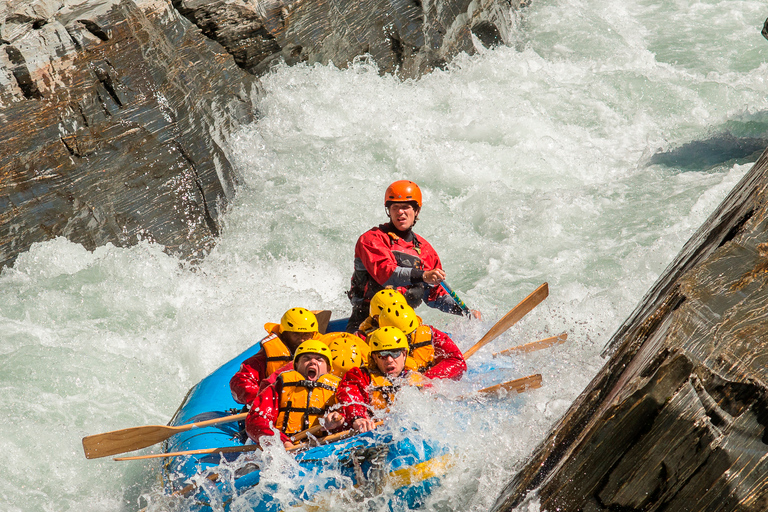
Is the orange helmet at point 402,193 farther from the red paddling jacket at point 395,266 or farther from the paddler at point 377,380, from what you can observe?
the paddler at point 377,380

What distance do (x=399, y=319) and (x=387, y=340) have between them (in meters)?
0.30

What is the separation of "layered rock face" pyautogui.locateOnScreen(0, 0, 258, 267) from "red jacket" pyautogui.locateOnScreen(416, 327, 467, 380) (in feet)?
11.9

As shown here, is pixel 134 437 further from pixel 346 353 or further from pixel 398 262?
pixel 398 262

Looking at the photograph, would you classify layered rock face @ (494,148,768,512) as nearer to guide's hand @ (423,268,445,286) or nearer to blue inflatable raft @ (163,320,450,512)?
blue inflatable raft @ (163,320,450,512)

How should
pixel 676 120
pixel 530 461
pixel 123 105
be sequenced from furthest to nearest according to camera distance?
pixel 676 120 → pixel 123 105 → pixel 530 461

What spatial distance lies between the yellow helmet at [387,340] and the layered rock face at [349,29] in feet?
15.9

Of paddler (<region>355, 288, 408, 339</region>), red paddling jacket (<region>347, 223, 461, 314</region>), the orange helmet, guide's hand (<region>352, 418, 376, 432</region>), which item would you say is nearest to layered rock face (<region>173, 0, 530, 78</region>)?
the orange helmet

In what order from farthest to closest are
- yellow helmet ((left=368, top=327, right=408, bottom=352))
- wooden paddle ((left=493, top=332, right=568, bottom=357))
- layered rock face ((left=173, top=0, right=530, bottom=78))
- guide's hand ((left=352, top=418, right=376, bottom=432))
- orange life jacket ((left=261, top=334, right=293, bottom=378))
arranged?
1. layered rock face ((left=173, top=0, right=530, bottom=78))
2. wooden paddle ((left=493, top=332, right=568, bottom=357))
3. orange life jacket ((left=261, top=334, right=293, bottom=378))
4. yellow helmet ((left=368, top=327, right=408, bottom=352))
5. guide's hand ((left=352, top=418, right=376, bottom=432))

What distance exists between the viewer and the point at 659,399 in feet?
6.31

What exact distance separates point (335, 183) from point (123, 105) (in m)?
2.49

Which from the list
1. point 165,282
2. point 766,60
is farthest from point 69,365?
point 766,60

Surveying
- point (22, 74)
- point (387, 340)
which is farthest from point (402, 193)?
point (22, 74)

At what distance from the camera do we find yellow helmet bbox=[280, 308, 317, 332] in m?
4.11

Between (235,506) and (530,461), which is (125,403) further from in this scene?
(530,461)
